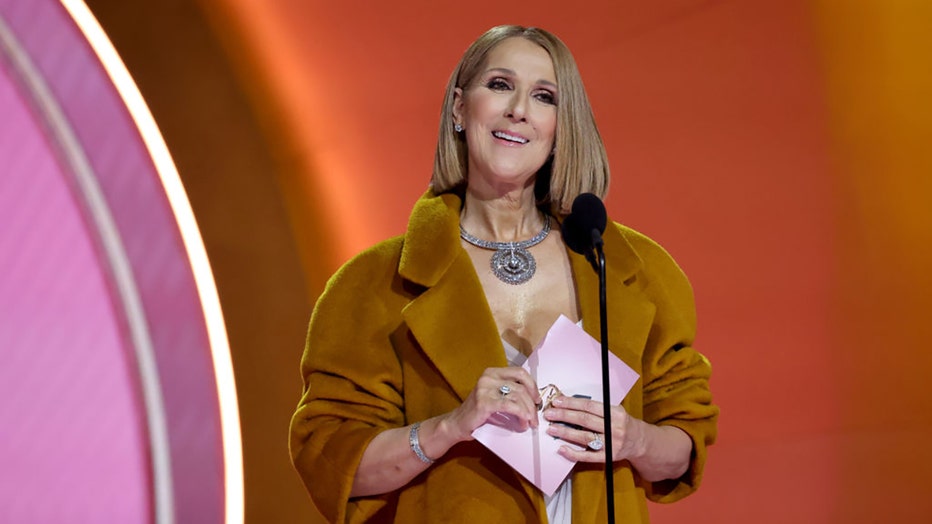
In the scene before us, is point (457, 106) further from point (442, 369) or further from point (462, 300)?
point (442, 369)

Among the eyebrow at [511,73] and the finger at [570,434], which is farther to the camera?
the eyebrow at [511,73]

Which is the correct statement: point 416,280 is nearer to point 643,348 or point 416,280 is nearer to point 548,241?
point 548,241

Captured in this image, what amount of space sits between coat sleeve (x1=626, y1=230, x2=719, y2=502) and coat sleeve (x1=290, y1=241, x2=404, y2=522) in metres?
0.42

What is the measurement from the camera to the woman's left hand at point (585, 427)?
1.56 metres

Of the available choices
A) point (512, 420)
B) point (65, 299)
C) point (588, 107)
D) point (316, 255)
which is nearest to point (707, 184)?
point (588, 107)

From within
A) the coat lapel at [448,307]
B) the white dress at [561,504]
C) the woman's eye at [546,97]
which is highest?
the woman's eye at [546,97]

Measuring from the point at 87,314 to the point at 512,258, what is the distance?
0.94 m

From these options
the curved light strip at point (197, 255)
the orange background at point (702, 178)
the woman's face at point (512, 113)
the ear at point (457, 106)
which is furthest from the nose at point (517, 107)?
the curved light strip at point (197, 255)

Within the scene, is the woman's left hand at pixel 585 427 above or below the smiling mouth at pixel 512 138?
below

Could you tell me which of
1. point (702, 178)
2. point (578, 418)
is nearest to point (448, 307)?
point (578, 418)

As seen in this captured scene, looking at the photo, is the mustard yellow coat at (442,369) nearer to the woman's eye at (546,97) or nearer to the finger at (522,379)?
the finger at (522,379)

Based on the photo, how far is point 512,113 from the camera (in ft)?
5.79

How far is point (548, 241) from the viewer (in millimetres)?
1859

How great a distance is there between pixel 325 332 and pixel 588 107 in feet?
1.88
